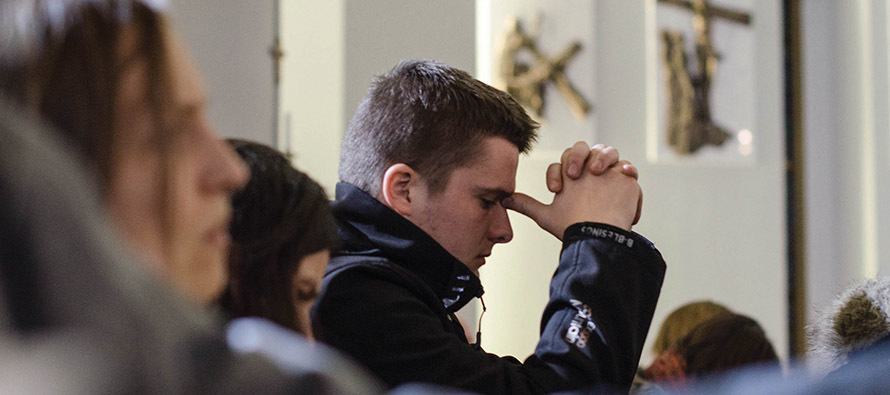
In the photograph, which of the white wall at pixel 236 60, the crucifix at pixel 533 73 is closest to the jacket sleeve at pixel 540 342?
the white wall at pixel 236 60

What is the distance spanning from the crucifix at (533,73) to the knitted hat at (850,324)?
2325 millimetres

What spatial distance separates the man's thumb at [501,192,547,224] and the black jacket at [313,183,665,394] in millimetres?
127

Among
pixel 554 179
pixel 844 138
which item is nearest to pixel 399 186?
pixel 554 179

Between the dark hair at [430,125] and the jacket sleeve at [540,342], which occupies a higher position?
the dark hair at [430,125]

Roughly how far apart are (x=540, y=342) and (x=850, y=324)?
15.4 inches

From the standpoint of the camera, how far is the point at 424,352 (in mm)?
1031

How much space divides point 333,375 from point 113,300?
0.28 ft

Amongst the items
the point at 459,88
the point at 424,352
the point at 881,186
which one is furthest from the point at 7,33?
the point at 881,186

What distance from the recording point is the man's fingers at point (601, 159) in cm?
127

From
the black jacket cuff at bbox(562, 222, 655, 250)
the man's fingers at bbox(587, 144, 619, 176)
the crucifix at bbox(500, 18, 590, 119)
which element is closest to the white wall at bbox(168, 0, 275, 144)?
the crucifix at bbox(500, 18, 590, 119)

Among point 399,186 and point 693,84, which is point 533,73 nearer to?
point 693,84

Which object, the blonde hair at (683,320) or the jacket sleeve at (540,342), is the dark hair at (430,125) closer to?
the jacket sleeve at (540,342)

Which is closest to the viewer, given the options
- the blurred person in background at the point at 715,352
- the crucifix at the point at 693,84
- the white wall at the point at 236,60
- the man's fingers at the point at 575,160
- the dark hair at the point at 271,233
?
the dark hair at the point at 271,233

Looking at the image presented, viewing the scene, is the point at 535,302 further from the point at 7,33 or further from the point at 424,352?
the point at 7,33
